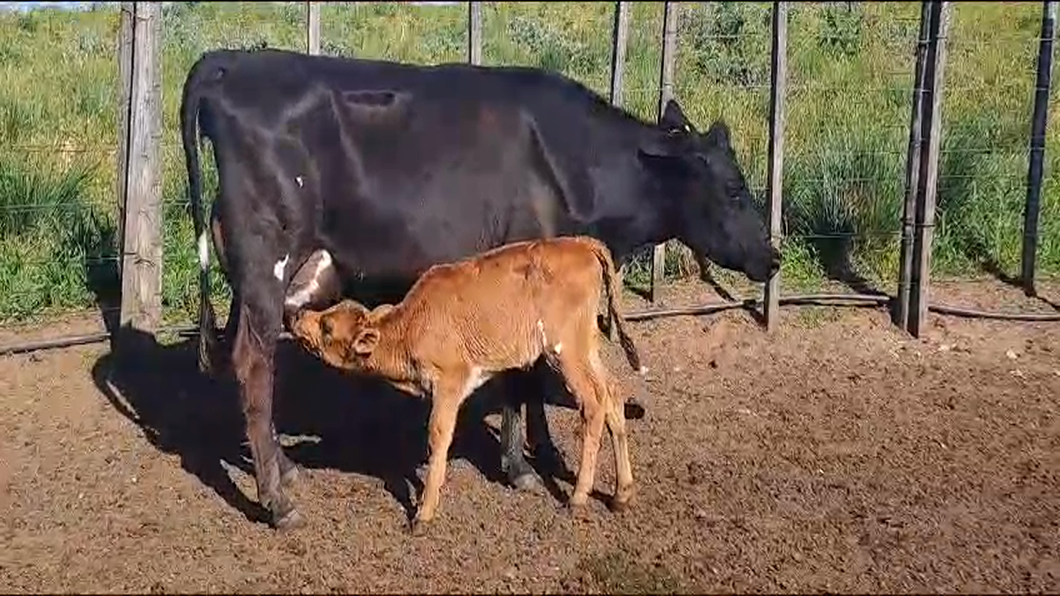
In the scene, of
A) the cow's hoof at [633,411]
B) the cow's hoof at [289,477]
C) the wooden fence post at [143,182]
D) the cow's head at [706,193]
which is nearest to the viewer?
the cow's hoof at [289,477]

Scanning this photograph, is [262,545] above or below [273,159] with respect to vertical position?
below

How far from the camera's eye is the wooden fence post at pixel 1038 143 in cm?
840

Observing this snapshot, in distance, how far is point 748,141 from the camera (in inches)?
397

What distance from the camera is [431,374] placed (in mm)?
5266

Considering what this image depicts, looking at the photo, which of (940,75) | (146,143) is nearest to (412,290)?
(146,143)

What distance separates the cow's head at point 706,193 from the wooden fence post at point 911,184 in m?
2.00

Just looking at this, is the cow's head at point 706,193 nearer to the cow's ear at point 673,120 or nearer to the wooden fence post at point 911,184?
the cow's ear at point 673,120

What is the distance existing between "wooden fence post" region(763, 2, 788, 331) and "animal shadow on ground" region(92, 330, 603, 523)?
1.59 meters

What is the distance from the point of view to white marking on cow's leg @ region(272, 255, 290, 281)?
18.1 feet

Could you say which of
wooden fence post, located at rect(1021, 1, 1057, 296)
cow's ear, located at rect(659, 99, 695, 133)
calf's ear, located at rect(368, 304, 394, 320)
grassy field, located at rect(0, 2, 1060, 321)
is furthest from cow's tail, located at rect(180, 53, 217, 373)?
wooden fence post, located at rect(1021, 1, 1057, 296)

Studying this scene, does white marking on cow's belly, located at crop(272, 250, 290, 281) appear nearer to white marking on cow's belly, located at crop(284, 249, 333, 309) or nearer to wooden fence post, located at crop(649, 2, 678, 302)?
white marking on cow's belly, located at crop(284, 249, 333, 309)

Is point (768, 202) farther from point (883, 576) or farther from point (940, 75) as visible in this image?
point (883, 576)

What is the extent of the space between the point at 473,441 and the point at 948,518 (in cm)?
222

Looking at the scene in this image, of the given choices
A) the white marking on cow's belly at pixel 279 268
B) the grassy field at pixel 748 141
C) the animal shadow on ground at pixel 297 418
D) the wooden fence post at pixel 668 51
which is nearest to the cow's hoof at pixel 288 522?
the animal shadow on ground at pixel 297 418
